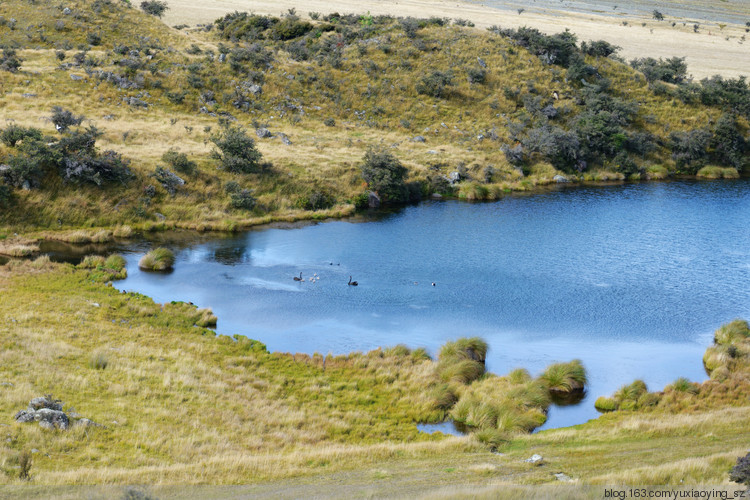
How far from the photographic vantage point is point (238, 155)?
210 feet

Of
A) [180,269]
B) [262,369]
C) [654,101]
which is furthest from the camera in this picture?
[654,101]

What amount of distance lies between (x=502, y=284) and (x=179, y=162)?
33.1 metres

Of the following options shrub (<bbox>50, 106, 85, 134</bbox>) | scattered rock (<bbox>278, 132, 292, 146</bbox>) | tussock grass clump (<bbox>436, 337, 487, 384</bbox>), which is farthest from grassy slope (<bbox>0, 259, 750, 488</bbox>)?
scattered rock (<bbox>278, 132, 292, 146</bbox>)

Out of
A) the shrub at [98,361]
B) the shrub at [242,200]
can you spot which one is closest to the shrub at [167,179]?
the shrub at [242,200]

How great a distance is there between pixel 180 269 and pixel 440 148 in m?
39.7

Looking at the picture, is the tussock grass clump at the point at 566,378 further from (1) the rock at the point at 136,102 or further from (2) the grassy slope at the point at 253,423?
(1) the rock at the point at 136,102

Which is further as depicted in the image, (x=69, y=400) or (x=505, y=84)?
(x=505, y=84)

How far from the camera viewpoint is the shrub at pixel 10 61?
7712cm

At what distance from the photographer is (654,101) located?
89.8m

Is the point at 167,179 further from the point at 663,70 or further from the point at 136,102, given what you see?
the point at 663,70

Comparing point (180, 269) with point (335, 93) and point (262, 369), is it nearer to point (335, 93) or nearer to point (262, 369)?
point (262, 369)

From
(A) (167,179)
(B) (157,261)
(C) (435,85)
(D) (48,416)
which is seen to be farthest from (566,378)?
(C) (435,85)

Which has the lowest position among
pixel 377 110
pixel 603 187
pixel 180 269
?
pixel 180 269

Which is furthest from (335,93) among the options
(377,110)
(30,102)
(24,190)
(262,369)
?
(262,369)
